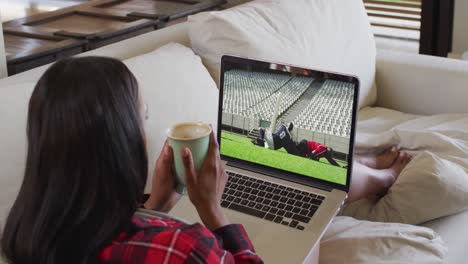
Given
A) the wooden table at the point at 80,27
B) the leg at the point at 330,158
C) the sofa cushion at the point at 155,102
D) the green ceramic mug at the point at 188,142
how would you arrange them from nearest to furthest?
the green ceramic mug at the point at 188,142
the sofa cushion at the point at 155,102
the leg at the point at 330,158
the wooden table at the point at 80,27

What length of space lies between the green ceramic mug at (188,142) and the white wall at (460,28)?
2567 mm

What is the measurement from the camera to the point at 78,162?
3.02ft

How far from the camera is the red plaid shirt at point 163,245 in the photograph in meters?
0.94

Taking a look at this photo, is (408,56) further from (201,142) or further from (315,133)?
(201,142)

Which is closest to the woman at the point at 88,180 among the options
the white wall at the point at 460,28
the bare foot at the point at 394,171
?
the bare foot at the point at 394,171

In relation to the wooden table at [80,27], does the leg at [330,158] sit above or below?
below

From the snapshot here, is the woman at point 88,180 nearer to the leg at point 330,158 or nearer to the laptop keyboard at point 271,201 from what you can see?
the laptop keyboard at point 271,201

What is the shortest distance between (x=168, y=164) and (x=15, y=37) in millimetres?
1028

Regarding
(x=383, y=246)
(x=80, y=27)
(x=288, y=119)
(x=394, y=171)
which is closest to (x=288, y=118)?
(x=288, y=119)

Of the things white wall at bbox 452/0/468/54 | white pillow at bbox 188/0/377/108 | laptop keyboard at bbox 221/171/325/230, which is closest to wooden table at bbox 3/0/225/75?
white pillow at bbox 188/0/377/108

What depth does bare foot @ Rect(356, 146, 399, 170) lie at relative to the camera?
1.92m

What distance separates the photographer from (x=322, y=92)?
4.64ft

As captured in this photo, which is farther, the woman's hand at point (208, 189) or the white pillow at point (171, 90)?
the white pillow at point (171, 90)

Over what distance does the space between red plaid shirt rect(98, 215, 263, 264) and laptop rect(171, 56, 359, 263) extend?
32cm
